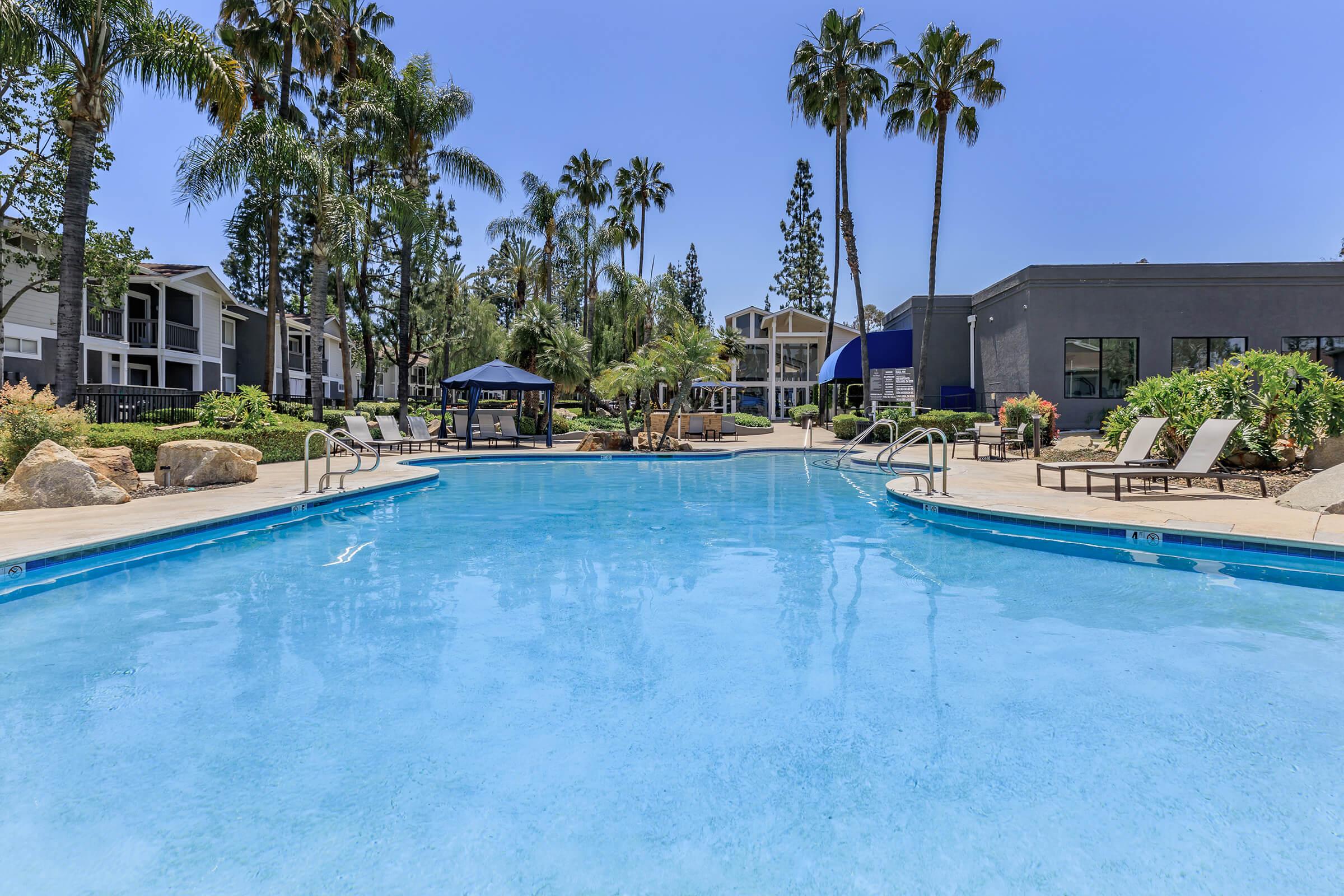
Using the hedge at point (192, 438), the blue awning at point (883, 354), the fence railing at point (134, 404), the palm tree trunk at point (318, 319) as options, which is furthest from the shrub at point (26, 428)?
the blue awning at point (883, 354)

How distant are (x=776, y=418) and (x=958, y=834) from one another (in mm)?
39632

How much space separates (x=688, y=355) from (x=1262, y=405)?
12.7 meters

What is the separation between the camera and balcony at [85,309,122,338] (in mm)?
23031

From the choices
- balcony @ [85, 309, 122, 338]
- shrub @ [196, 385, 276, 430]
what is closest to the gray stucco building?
shrub @ [196, 385, 276, 430]

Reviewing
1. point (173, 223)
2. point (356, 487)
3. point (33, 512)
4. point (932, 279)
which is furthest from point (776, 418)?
point (33, 512)

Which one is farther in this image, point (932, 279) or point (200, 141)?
point (932, 279)

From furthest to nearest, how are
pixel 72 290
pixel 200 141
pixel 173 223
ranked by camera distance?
pixel 173 223 < pixel 200 141 < pixel 72 290

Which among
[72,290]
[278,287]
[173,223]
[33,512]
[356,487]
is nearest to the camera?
[33,512]

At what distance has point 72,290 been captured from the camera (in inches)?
479

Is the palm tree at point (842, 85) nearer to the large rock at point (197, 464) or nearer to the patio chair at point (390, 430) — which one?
the patio chair at point (390, 430)

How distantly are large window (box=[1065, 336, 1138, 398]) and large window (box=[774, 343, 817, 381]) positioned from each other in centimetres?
1927

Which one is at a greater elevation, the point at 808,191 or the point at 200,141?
the point at 808,191

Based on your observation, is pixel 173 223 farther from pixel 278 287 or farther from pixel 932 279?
pixel 932 279

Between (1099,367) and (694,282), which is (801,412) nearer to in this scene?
(1099,367)
